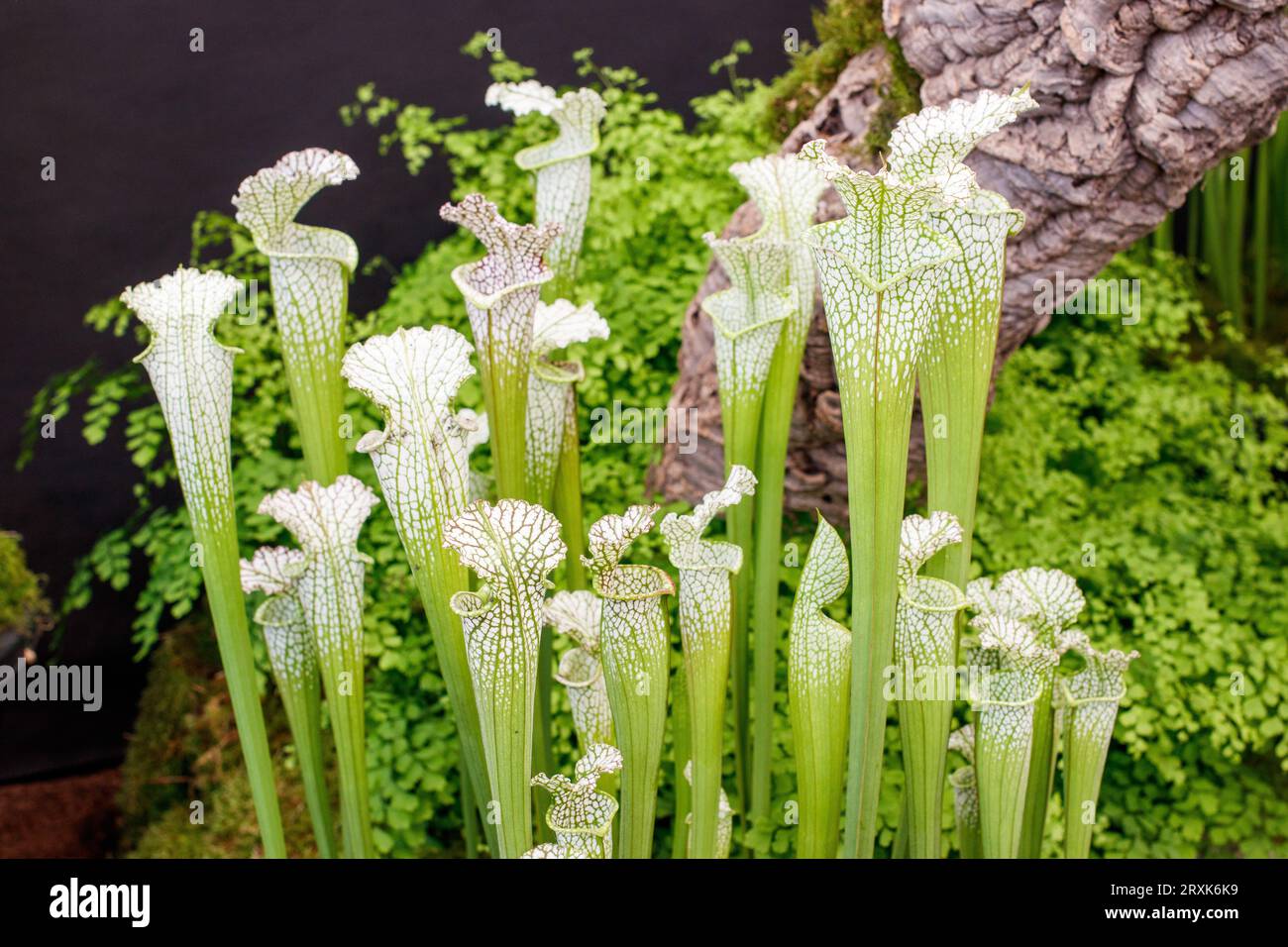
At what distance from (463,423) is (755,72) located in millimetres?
2077

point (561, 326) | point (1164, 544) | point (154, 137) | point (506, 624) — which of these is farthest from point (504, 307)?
point (154, 137)

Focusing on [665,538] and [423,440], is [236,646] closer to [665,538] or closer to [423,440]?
[423,440]

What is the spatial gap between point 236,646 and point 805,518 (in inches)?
40.6

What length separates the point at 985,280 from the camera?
3.38 feet

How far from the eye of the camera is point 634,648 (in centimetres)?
102

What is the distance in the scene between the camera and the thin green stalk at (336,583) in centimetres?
114

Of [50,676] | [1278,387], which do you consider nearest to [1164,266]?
[1278,387]

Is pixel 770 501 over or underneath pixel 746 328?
underneath

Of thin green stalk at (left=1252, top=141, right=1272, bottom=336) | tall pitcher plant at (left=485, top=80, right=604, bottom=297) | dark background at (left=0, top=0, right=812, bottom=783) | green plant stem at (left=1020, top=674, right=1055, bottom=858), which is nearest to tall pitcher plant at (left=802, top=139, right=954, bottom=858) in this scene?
green plant stem at (left=1020, top=674, right=1055, bottom=858)

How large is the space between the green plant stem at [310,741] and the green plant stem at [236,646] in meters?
0.04

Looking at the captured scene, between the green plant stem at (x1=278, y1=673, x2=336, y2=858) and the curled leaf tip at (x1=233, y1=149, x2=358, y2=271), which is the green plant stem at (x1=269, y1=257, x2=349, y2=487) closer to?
the curled leaf tip at (x1=233, y1=149, x2=358, y2=271)

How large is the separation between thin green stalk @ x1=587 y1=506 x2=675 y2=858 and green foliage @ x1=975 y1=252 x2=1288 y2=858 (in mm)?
993
